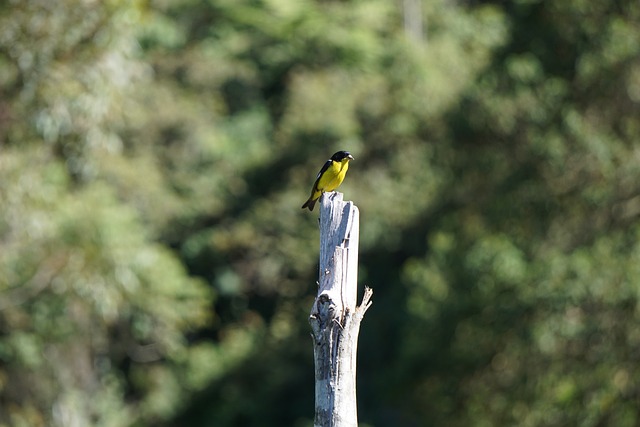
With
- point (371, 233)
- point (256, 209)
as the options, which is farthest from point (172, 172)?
point (371, 233)

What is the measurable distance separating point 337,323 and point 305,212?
17.7m

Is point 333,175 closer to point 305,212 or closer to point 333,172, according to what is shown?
point 333,172

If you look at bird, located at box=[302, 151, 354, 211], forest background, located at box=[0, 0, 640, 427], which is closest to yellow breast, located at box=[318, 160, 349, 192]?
bird, located at box=[302, 151, 354, 211]

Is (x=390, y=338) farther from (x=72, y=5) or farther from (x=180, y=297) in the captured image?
(x=72, y=5)

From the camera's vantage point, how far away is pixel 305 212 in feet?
78.1

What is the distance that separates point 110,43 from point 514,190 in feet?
24.2

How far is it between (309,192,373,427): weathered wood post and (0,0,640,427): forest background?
Answer: 6.94 meters

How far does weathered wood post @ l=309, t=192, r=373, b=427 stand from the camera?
6.12 m

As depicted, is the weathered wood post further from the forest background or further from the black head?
the forest background

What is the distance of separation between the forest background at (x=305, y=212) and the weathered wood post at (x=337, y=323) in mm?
6943

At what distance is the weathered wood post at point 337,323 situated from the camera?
6121mm

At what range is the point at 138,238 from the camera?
18109 millimetres

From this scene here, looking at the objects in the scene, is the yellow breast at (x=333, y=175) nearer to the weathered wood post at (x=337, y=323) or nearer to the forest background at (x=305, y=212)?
the weathered wood post at (x=337, y=323)

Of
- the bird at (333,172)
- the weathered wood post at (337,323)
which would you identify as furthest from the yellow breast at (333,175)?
the weathered wood post at (337,323)
